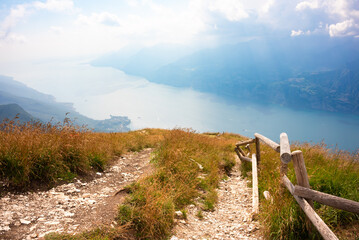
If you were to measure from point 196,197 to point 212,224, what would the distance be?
136 cm

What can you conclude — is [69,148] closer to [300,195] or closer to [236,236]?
[236,236]

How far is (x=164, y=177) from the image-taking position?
677 centimetres

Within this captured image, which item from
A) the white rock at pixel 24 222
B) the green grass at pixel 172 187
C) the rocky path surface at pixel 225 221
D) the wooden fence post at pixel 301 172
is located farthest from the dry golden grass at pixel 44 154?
the wooden fence post at pixel 301 172

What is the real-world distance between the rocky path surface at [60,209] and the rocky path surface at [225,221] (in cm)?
204

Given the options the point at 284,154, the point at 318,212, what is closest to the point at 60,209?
the point at 284,154

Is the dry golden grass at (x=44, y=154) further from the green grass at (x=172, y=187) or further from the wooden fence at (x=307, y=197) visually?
the wooden fence at (x=307, y=197)

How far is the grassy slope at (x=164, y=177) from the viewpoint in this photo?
164 inches

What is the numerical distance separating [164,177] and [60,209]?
3.29 m

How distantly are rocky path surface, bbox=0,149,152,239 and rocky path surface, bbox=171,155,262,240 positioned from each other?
6.71 feet

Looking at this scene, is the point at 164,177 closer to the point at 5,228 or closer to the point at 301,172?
the point at 5,228

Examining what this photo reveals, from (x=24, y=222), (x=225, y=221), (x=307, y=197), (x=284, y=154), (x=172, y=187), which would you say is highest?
(x=284, y=154)

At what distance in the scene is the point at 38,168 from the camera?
5766 mm

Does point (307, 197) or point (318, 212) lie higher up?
point (307, 197)

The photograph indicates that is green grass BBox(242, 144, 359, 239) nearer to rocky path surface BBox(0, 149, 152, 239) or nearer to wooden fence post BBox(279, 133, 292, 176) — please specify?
wooden fence post BBox(279, 133, 292, 176)
